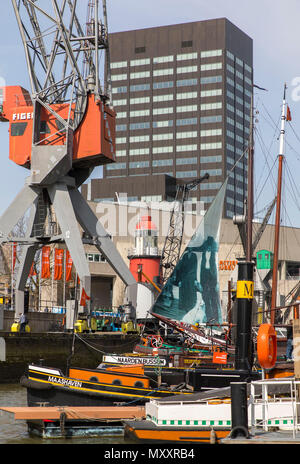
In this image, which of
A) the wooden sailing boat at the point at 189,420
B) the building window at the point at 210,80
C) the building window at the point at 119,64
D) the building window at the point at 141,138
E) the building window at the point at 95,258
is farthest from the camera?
the building window at the point at 119,64

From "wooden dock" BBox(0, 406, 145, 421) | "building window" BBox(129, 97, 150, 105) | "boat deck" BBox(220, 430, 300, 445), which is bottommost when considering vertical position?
"wooden dock" BBox(0, 406, 145, 421)

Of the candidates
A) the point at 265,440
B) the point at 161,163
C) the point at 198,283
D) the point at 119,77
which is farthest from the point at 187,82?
the point at 265,440

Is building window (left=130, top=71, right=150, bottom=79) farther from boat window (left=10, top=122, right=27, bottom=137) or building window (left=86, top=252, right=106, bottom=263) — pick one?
boat window (left=10, top=122, right=27, bottom=137)

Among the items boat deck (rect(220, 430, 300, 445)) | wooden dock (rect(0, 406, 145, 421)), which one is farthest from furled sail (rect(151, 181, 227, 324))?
boat deck (rect(220, 430, 300, 445))

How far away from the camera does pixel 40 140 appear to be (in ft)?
158

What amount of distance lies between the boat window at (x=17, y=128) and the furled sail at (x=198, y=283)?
15872 millimetres

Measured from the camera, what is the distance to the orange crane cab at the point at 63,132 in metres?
47.9

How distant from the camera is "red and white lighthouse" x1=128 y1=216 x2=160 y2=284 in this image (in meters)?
79.0

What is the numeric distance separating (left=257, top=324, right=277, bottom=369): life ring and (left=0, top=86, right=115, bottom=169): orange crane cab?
102 ft

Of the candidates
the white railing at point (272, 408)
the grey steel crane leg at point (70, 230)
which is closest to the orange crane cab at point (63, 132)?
the grey steel crane leg at point (70, 230)

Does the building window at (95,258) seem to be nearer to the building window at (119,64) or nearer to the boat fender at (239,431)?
the boat fender at (239,431)

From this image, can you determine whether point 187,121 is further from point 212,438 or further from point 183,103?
point 212,438
